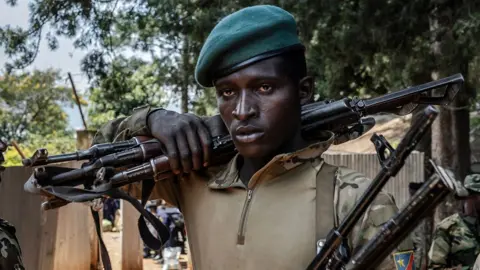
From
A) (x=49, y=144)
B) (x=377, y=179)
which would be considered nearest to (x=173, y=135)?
(x=377, y=179)

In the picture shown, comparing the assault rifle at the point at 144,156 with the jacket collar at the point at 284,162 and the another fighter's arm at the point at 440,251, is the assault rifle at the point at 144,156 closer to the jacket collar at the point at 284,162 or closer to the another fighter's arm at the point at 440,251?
the jacket collar at the point at 284,162

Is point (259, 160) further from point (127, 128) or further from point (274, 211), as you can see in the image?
point (127, 128)

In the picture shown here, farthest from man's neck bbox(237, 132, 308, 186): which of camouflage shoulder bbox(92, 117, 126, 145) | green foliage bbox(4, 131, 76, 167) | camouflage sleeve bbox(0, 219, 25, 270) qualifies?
green foliage bbox(4, 131, 76, 167)

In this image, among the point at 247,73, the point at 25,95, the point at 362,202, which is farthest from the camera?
the point at 25,95

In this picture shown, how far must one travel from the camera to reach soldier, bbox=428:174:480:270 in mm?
6500

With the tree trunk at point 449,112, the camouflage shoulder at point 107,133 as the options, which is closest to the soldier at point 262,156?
the camouflage shoulder at point 107,133

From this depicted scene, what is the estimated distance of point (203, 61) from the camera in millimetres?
2074

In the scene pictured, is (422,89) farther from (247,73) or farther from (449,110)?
(449,110)

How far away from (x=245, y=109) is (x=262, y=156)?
0.18 metres

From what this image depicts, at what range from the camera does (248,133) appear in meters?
1.96

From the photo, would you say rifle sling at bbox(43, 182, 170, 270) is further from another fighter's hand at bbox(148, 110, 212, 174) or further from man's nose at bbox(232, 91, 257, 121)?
man's nose at bbox(232, 91, 257, 121)

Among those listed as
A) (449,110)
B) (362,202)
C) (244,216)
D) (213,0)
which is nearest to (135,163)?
(244,216)

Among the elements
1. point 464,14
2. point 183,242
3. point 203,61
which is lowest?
point 183,242

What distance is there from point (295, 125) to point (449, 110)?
8.06 metres
